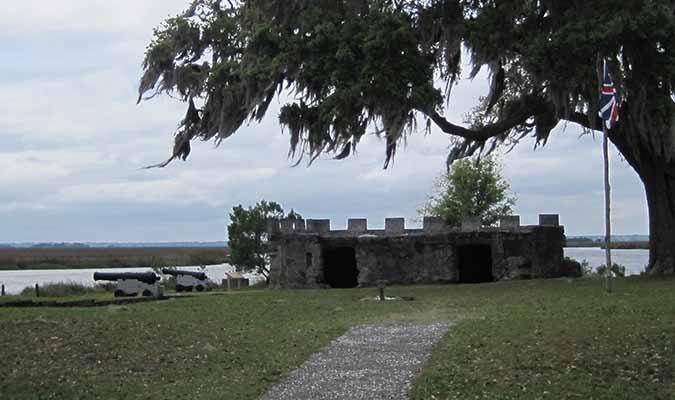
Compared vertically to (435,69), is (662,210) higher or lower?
lower

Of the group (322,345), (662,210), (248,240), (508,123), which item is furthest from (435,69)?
(248,240)

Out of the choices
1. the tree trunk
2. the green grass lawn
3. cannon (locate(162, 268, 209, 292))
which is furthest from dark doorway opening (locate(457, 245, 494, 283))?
the green grass lawn

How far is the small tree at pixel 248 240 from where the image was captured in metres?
48.6

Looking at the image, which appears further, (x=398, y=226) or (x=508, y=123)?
(x=398, y=226)

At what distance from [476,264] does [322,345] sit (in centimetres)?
2258

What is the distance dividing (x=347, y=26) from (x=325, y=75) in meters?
1.24

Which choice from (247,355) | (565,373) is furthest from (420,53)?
(565,373)

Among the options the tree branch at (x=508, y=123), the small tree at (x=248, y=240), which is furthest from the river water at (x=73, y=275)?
the tree branch at (x=508, y=123)

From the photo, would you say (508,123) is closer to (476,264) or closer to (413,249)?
(413,249)

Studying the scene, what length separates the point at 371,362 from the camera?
12.5 meters

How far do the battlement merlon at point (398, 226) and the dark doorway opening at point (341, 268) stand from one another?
10.7ft

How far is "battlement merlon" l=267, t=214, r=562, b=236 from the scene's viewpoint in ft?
99.9

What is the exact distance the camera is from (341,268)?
1416 inches

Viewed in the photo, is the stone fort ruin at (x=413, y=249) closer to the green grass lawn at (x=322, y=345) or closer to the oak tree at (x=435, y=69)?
the oak tree at (x=435, y=69)
